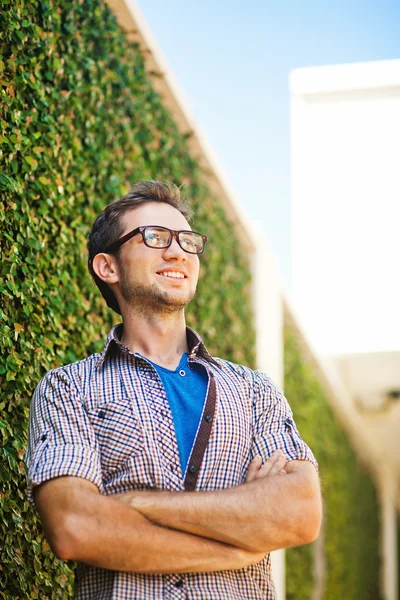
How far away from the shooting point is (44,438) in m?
2.16

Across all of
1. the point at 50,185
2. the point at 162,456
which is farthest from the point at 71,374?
the point at 50,185

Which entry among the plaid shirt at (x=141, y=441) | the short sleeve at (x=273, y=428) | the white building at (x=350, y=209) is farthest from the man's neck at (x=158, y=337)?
the white building at (x=350, y=209)

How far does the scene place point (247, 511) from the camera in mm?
2059

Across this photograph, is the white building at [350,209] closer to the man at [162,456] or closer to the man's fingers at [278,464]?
the man at [162,456]

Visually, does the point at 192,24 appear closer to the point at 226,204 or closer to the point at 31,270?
the point at 226,204

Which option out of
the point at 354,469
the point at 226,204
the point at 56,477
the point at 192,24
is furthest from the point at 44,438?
the point at 354,469

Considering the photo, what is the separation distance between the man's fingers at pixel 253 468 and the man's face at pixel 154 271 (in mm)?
501

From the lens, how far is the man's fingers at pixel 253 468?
2.21m

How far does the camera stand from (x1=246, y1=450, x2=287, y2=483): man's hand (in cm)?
219

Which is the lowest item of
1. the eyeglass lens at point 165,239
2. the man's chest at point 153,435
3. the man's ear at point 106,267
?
the man's chest at point 153,435

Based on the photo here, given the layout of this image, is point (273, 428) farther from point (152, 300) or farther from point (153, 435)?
point (152, 300)

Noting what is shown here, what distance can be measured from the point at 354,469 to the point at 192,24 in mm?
5492

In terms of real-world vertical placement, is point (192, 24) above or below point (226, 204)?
above

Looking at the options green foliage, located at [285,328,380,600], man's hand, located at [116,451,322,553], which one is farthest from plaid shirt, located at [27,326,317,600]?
green foliage, located at [285,328,380,600]
